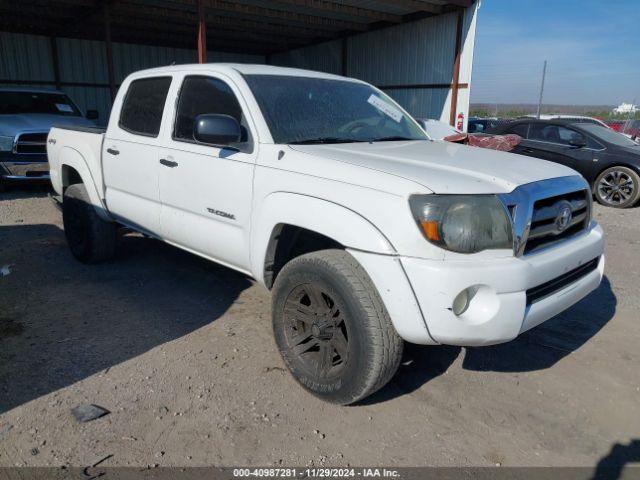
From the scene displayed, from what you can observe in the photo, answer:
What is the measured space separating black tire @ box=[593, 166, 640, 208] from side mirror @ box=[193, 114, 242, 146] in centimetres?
811

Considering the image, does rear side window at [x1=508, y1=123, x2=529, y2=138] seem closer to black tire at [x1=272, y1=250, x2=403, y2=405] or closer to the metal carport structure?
the metal carport structure

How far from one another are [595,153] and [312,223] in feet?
27.0

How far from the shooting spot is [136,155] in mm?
4117

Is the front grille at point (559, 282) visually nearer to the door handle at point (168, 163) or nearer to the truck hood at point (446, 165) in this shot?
the truck hood at point (446, 165)

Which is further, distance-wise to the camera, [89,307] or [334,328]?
[89,307]

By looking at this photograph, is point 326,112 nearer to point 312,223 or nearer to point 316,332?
point 312,223

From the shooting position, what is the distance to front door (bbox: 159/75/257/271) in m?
3.22

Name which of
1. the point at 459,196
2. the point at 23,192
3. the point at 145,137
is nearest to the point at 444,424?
the point at 459,196

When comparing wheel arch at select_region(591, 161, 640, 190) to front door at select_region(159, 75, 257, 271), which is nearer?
front door at select_region(159, 75, 257, 271)

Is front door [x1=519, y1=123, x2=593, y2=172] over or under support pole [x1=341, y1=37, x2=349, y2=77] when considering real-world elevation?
under

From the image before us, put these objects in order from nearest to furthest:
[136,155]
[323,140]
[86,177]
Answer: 1. [323,140]
2. [136,155]
3. [86,177]

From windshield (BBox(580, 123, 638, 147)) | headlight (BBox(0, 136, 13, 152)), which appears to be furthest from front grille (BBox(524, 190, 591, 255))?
headlight (BBox(0, 136, 13, 152))

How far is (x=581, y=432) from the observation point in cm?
267

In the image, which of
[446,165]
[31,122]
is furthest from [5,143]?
[446,165]
